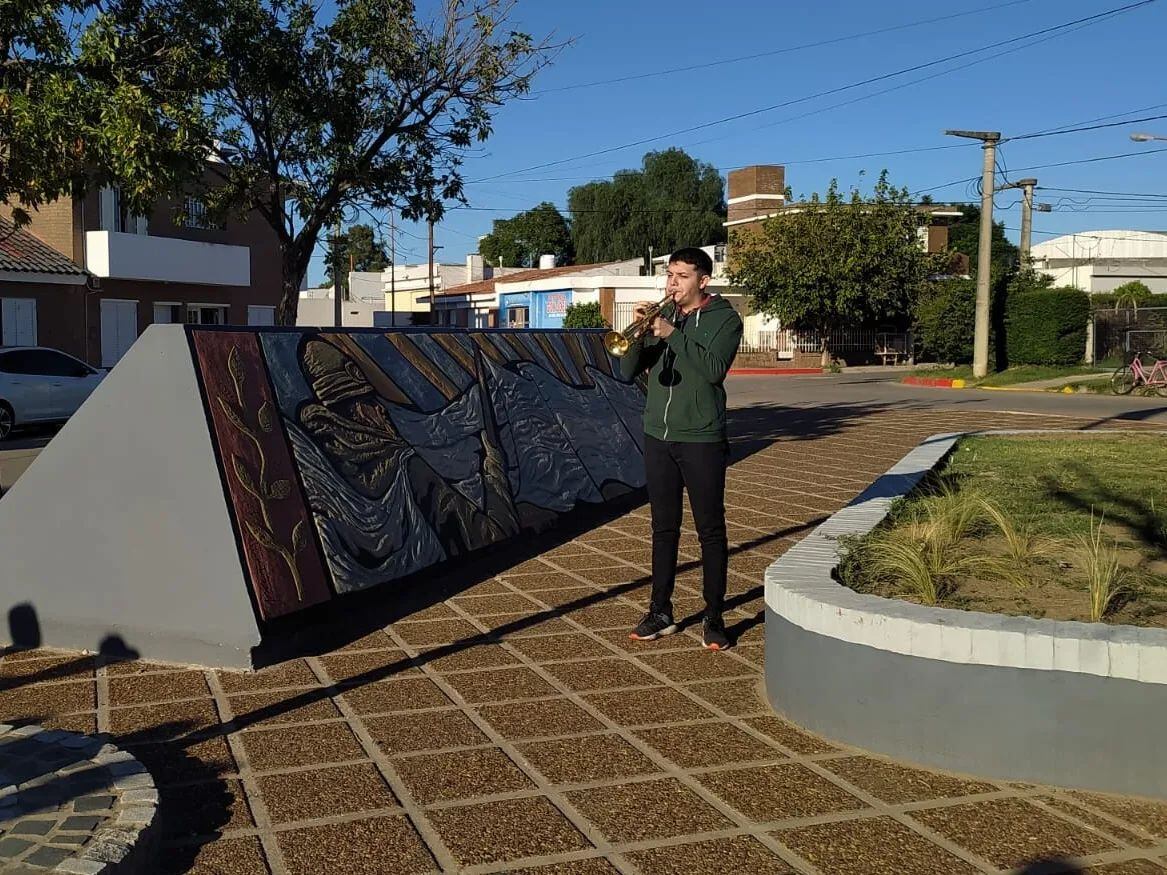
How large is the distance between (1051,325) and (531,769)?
3362 cm

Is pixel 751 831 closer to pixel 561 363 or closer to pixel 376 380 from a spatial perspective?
pixel 376 380

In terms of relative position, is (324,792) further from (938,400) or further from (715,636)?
(938,400)

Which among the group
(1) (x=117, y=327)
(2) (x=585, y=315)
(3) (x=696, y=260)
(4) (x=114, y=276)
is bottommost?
(1) (x=117, y=327)

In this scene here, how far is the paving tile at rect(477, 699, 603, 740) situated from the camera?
4651mm

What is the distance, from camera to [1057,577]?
17.9ft

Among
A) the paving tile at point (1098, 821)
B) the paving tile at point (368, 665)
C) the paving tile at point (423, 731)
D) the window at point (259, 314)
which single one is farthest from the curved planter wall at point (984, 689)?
the window at point (259, 314)

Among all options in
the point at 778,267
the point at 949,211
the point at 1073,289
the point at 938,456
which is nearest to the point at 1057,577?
the point at 938,456

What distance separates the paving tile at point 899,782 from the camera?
402 cm

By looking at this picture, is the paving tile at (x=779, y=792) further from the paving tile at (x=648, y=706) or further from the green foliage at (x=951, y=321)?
the green foliage at (x=951, y=321)

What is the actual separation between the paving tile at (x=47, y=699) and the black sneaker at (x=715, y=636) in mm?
2799

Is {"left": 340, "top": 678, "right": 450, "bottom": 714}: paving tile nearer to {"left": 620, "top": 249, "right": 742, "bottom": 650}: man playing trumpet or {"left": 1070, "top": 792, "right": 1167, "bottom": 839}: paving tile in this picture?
{"left": 620, "top": 249, "right": 742, "bottom": 650}: man playing trumpet

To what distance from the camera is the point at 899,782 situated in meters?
4.13

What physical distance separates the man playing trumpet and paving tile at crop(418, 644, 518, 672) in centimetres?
70

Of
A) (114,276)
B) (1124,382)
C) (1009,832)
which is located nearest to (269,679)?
(1009,832)
